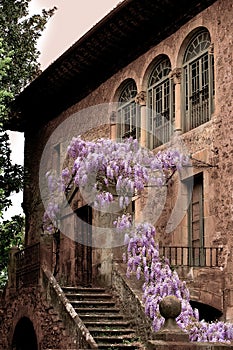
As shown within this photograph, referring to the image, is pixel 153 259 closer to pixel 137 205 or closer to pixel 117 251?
pixel 117 251

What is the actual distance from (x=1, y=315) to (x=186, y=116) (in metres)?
6.43

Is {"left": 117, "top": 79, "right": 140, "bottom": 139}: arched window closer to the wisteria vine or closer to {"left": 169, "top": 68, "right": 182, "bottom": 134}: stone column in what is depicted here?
the wisteria vine

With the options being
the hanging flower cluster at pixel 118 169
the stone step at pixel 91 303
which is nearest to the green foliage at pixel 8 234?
the hanging flower cluster at pixel 118 169

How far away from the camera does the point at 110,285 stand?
54.9 ft

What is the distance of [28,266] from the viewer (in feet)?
59.9

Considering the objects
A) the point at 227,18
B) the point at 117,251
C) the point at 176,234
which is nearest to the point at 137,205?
the point at 176,234

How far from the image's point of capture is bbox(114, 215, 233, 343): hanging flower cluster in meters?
14.9

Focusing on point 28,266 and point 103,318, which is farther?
point 28,266

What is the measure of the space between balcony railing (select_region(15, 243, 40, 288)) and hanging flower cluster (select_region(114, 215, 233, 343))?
1987 millimetres

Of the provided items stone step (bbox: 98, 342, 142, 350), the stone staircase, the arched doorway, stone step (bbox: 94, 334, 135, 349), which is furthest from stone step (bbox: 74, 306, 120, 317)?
the arched doorway

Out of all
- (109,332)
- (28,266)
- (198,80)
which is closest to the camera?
(109,332)

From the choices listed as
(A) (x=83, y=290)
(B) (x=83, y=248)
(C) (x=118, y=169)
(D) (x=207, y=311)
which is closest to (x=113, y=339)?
(A) (x=83, y=290)

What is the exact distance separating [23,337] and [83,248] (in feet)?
8.01

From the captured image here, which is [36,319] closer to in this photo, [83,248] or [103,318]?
[103,318]
